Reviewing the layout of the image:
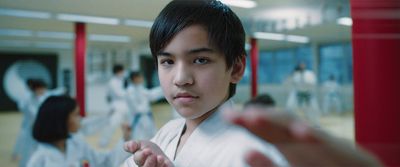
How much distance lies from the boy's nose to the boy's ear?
0.07 meters

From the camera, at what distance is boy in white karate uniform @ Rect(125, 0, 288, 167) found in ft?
1.07

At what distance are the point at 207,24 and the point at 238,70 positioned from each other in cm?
7

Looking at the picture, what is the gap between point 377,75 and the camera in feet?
1.27

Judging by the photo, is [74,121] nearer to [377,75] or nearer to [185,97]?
[185,97]

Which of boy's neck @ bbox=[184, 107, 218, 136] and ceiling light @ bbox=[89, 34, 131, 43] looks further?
ceiling light @ bbox=[89, 34, 131, 43]

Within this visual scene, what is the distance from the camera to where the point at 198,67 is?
1.07 ft

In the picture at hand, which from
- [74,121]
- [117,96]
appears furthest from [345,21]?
[117,96]

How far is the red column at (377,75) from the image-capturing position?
0.33m

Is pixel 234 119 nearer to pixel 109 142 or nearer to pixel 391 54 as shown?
pixel 391 54

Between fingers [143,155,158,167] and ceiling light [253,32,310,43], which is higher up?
ceiling light [253,32,310,43]

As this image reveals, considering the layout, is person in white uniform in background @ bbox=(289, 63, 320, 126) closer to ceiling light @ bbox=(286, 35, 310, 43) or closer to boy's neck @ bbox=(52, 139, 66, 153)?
ceiling light @ bbox=(286, 35, 310, 43)

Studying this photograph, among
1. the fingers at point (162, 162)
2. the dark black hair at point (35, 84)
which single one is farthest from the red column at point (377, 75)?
the dark black hair at point (35, 84)

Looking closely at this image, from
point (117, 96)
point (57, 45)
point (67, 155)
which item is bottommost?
point (67, 155)

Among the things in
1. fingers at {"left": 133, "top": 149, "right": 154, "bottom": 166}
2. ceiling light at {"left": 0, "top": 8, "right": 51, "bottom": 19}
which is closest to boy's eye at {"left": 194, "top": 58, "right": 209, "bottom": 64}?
fingers at {"left": 133, "top": 149, "right": 154, "bottom": 166}
